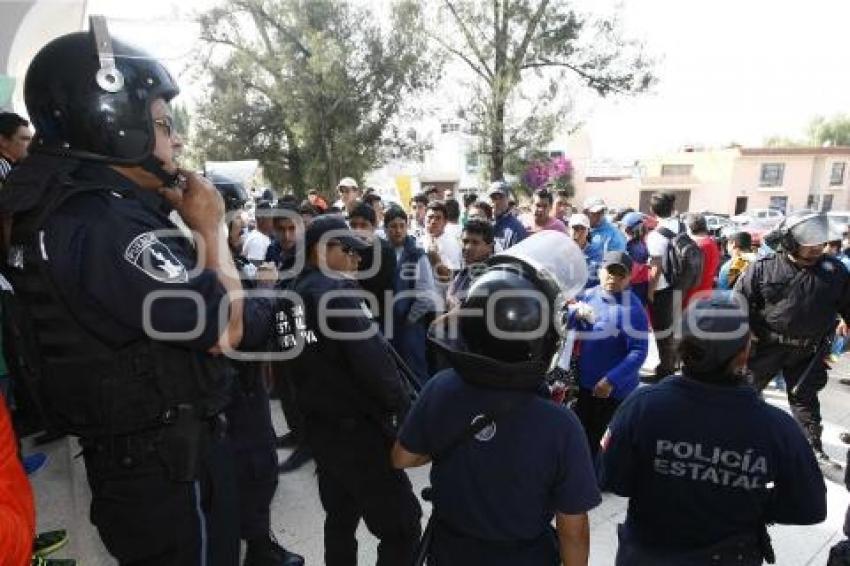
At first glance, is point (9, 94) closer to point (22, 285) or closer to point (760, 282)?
point (22, 285)

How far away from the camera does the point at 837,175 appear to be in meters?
39.6

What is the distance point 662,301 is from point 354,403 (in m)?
4.15

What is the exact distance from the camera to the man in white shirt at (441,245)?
5.12 m

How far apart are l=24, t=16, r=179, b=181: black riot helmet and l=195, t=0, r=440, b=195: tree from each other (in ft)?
45.9

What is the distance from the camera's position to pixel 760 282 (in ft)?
12.7

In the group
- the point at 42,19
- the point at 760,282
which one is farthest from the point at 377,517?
the point at 42,19

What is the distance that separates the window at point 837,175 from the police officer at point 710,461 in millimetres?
47440

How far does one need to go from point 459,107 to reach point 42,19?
11.6 metres

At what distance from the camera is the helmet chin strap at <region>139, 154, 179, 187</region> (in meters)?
1.50

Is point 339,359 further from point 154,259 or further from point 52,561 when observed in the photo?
point 52,561

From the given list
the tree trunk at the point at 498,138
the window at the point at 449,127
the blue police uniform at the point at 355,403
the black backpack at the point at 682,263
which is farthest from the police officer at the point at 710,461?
the window at the point at 449,127

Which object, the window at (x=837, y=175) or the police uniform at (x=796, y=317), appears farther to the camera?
the window at (x=837, y=175)

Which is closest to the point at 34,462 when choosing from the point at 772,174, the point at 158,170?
the point at 158,170

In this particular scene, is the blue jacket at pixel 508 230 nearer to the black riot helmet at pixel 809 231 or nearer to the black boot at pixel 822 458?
the black riot helmet at pixel 809 231
